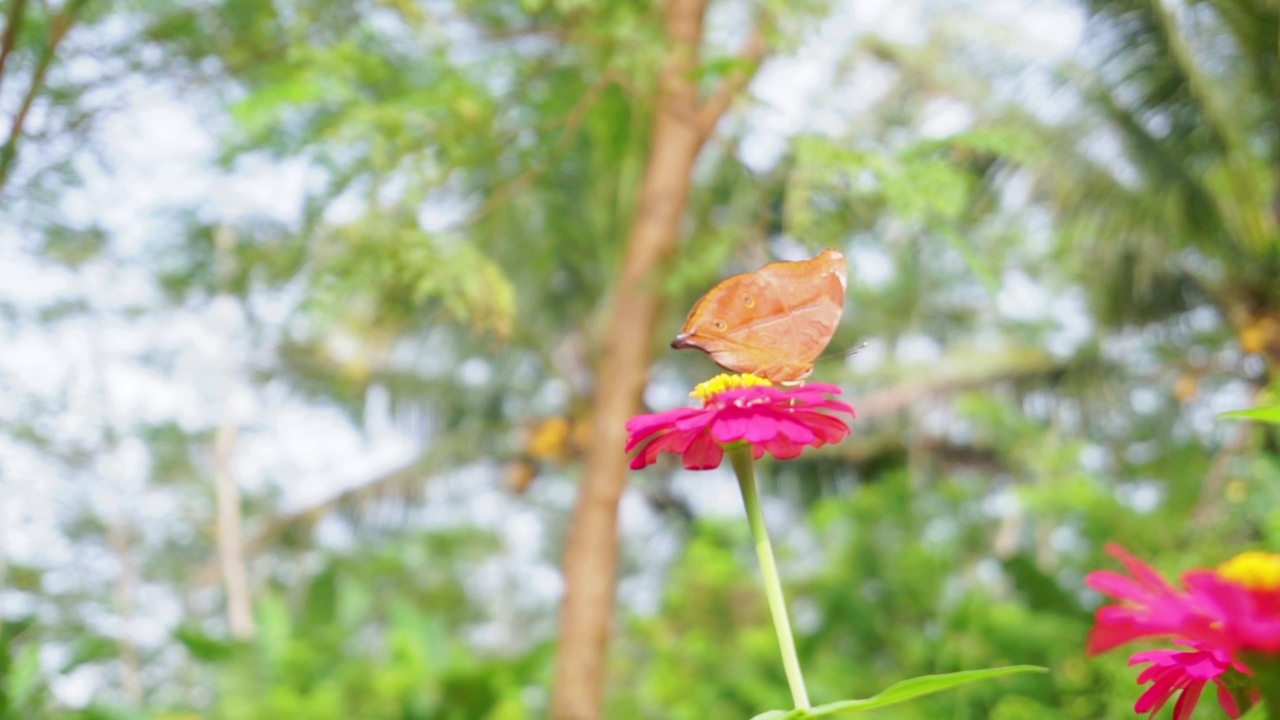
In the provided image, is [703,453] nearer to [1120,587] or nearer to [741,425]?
[741,425]

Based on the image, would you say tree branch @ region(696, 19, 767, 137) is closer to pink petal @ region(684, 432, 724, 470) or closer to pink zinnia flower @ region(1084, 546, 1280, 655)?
pink petal @ region(684, 432, 724, 470)

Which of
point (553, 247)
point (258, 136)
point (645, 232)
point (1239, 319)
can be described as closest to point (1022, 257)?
point (1239, 319)

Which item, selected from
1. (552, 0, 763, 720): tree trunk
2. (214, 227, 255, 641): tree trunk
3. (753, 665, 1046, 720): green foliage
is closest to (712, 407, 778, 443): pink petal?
(753, 665, 1046, 720): green foliage

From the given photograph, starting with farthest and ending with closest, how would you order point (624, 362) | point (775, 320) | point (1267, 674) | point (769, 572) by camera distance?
1. point (624, 362)
2. point (775, 320)
3. point (769, 572)
4. point (1267, 674)

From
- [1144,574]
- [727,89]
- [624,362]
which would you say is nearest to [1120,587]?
[1144,574]

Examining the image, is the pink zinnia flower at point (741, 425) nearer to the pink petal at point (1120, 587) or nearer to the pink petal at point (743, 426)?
the pink petal at point (743, 426)

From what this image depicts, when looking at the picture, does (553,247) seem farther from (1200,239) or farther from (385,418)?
(385,418)

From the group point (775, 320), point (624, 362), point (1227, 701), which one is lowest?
point (1227, 701)
